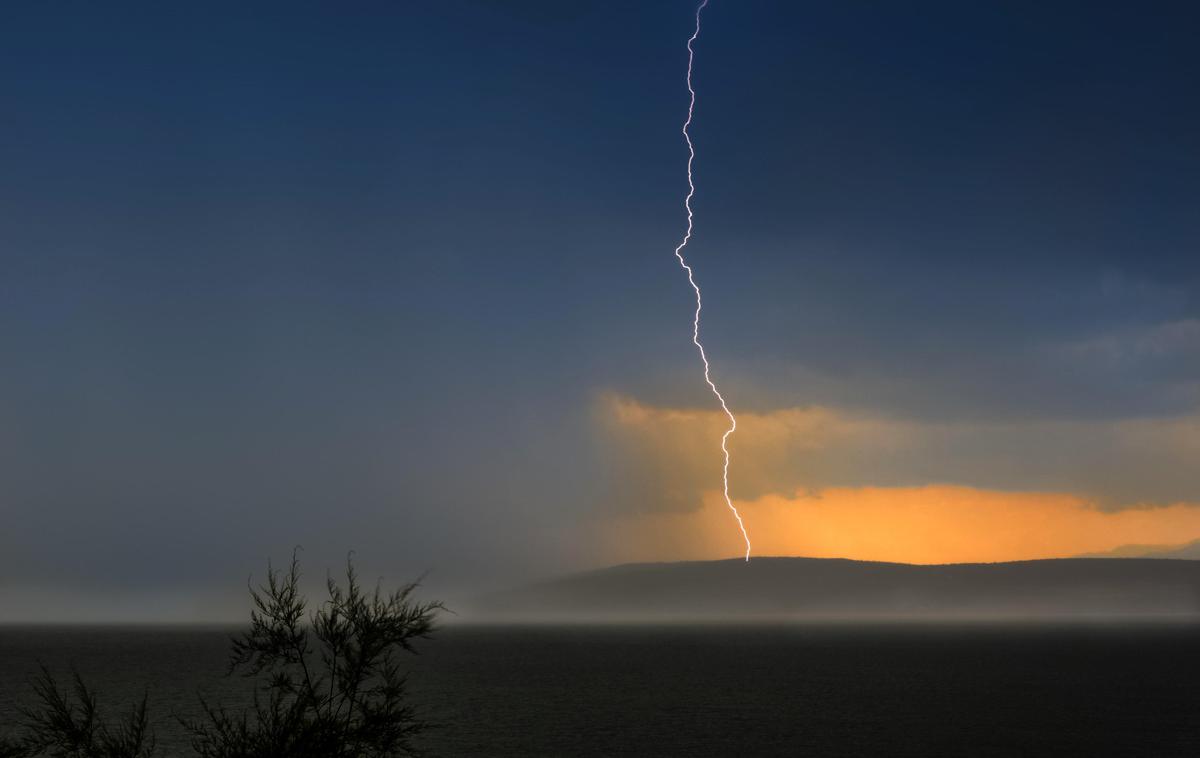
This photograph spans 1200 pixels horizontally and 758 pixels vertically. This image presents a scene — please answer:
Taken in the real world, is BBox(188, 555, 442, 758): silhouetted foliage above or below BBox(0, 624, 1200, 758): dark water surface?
above

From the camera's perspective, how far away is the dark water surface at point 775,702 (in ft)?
201

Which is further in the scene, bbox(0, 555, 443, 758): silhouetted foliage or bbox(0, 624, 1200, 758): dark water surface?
bbox(0, 624, 1200, 758): dark water surface

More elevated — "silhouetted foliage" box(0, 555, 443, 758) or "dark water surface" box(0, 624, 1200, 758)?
"silhouetted foliage" box(0, 555, 443, 758)

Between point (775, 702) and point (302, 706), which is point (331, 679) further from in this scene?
point (775, 702)

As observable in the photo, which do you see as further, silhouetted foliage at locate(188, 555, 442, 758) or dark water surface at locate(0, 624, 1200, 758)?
dark water surface at locate(0, 624, 1200, 758)

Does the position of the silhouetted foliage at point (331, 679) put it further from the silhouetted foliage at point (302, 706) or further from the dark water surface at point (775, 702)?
the dark water surface at point (775, 702)

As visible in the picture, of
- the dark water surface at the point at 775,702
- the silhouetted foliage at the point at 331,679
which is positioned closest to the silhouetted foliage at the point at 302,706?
the silhouetted foliage at the point at 331,679

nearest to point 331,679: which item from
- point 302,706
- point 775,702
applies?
point 302,706

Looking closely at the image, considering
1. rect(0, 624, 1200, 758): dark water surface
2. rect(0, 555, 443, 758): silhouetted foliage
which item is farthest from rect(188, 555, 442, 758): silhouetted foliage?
rect(0, 624, 1200, 758): dark water surface

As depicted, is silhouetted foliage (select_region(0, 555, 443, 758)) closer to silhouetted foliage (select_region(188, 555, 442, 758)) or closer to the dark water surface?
silhouetted foliage (select_region(188, 555, 442, 758))

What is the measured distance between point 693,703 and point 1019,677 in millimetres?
49819

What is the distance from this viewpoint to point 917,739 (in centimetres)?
6381

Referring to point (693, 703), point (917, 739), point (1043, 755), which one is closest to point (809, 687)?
point (693, 703)

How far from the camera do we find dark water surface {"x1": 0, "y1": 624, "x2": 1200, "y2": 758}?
2408 inches
